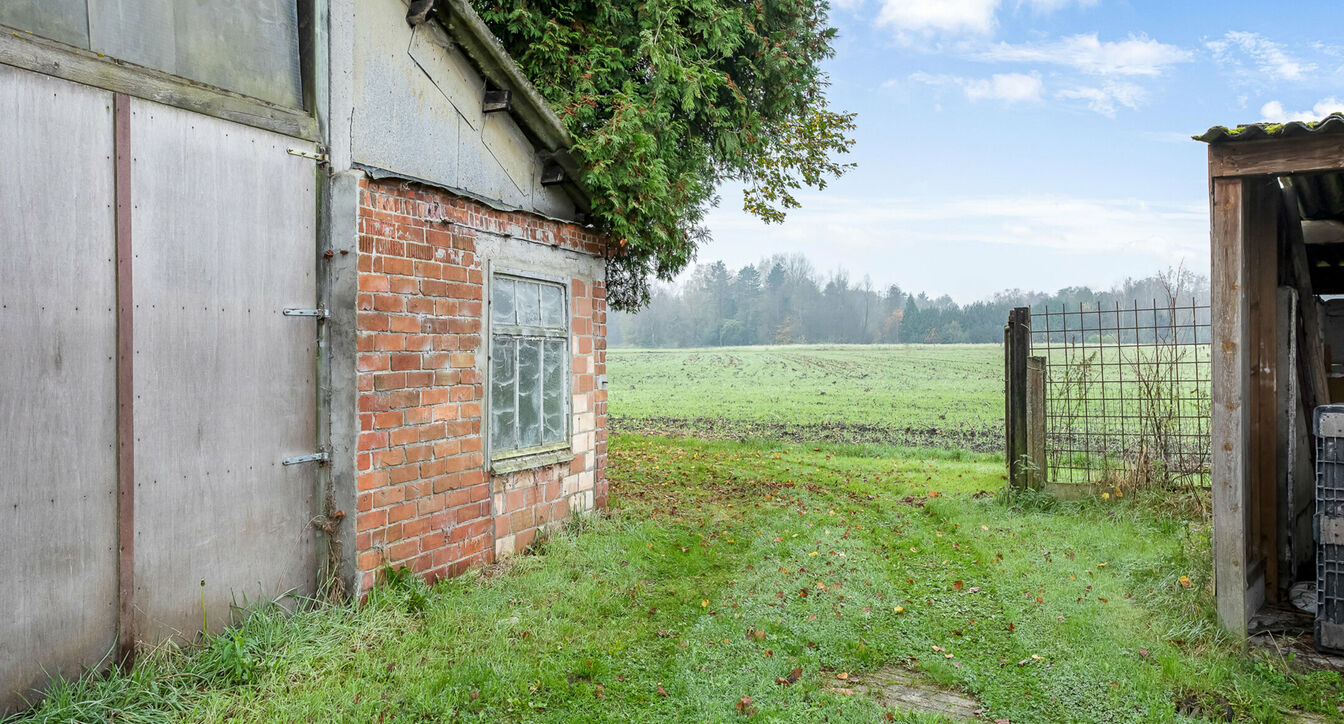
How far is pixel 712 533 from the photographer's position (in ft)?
25.3

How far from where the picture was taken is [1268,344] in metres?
5.64

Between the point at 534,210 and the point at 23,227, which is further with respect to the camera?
the point at 534,210

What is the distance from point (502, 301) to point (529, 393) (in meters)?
0.88

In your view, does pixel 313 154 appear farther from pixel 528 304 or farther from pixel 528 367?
pixel 528 367

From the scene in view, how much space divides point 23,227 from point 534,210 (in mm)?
3800

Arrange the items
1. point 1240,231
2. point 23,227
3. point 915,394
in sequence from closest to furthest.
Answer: point 23,227, point 1240,231, point 915,394

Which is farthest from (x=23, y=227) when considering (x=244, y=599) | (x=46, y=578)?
(x=244, y=599)

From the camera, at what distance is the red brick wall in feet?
16.3

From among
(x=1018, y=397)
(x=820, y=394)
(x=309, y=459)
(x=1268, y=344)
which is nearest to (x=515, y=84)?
(x=309, y=459)

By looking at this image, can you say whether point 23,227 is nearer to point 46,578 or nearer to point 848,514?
point 46,578

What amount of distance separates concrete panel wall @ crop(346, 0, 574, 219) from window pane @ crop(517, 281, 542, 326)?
68 cm

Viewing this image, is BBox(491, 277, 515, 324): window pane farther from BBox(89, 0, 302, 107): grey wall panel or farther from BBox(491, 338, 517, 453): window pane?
BBox(89, 0, 302, 107): grey wall panel

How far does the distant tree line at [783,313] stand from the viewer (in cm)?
6249

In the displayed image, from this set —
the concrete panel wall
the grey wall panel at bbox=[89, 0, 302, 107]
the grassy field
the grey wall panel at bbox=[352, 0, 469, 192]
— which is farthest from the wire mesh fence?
the grey wall panel at bbox=[89, 0, 302, 107]
